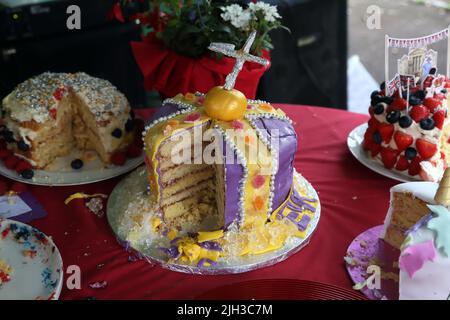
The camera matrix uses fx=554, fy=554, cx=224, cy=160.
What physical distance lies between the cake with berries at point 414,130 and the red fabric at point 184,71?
0.55 metres

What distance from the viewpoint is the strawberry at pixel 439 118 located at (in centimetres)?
209

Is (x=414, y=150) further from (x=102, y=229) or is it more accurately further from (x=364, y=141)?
(x=102, y=229)

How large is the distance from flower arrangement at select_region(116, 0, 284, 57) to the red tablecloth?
553 millimetres

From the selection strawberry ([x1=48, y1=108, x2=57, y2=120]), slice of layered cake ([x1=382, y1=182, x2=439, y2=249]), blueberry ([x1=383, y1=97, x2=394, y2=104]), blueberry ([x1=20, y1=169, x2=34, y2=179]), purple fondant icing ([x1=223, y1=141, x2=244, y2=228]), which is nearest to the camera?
slice of layered cake ([x1=382, y1=182, x2=439, y2=249])

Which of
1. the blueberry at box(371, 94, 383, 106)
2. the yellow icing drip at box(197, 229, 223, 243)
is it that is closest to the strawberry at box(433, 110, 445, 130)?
the blueberry at box(371, 94, 383, 106)

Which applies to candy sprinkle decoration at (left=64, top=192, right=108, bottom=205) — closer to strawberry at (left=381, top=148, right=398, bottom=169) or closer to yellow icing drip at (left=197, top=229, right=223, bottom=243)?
yellow icing drip at (left=197, top=229, right=223, bottom=243)

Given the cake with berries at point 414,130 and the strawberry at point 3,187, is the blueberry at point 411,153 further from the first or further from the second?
the strawberry at point 3,187

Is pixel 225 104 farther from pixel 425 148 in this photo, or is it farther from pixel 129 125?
pixel 425 148

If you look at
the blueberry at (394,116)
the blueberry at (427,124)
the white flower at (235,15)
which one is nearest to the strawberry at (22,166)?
the white flower at (235,15)

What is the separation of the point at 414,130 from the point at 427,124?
2.2 inches

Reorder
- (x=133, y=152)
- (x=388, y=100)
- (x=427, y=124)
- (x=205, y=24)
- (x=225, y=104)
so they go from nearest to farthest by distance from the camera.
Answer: (x=225, y=104) → (x=427, y=124) → (x=388, y=100) → (x=205, y=24) → (x=133, y=152)

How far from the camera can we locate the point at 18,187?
7.43 ft

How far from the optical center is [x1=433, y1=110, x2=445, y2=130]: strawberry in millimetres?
2094

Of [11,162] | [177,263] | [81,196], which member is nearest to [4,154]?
[11,162]
